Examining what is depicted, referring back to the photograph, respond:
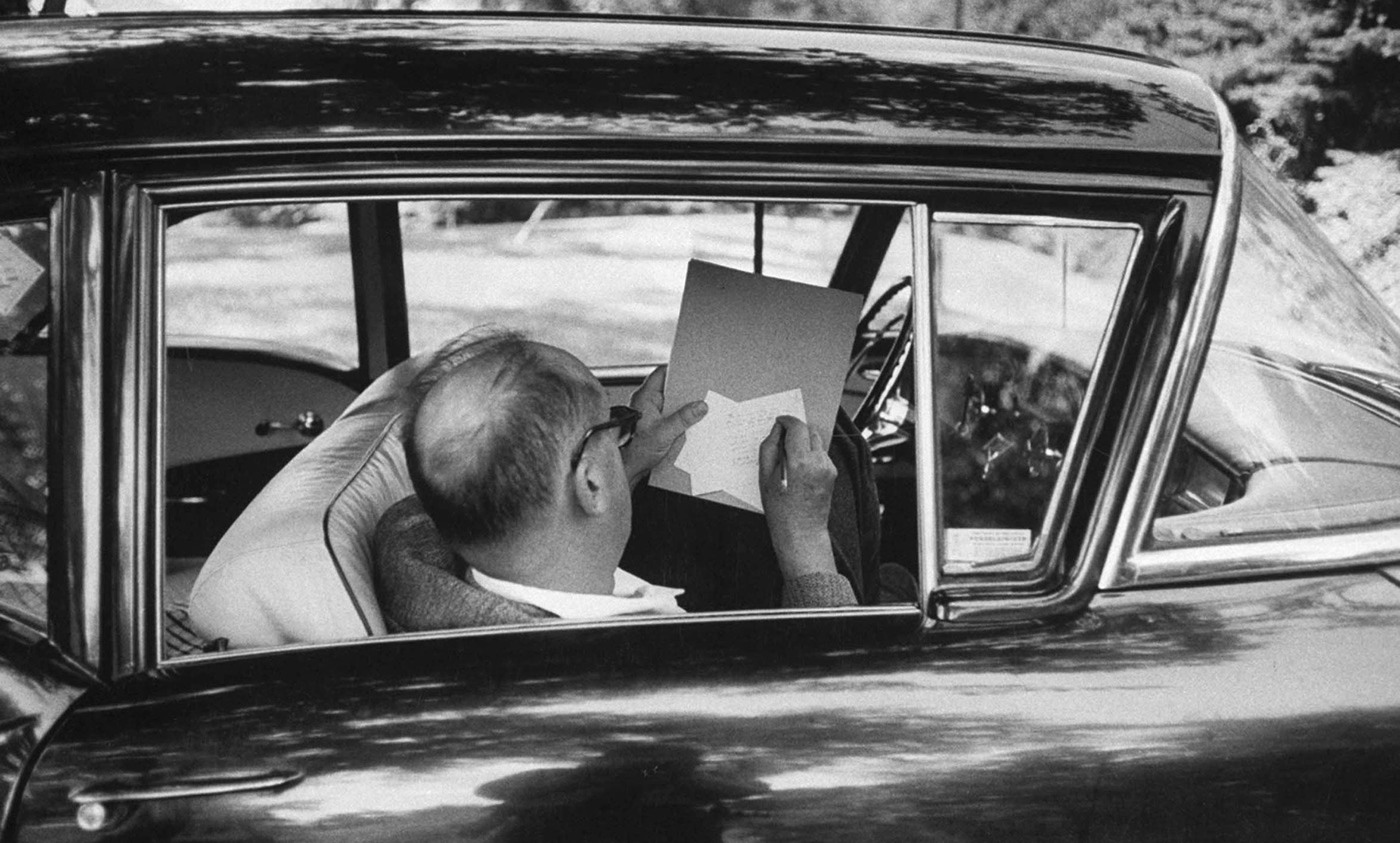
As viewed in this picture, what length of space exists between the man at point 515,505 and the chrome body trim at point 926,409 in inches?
13.7

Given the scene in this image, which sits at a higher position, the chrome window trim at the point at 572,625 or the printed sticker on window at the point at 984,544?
the printed sticker on window at the point at 984,544

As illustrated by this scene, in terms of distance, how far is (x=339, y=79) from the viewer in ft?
5.57

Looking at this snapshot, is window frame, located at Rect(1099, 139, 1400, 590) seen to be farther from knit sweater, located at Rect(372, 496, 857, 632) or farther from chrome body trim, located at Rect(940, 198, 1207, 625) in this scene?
knit sweater, located at Rect(372, 496, 857, 632)

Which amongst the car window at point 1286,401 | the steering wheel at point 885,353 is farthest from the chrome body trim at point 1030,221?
the steering wheel at point 885,353

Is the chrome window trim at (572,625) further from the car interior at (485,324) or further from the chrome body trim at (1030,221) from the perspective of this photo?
the chrome body trim at (1030,221)

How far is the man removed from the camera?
1.83 m

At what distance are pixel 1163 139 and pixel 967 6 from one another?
7.02 meters

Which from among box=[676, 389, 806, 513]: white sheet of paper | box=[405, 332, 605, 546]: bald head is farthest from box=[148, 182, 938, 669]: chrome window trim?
box=[676, 389, 806, 513]: white sheet of paper

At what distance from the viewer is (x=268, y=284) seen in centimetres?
410

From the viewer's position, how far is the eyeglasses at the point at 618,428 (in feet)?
6.23

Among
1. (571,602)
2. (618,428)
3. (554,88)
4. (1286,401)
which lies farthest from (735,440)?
(1286,401)

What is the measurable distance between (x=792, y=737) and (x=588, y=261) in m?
2.72

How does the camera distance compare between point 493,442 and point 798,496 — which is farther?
point 798,496

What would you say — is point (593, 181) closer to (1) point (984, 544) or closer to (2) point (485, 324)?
(1) point (984, 544)
